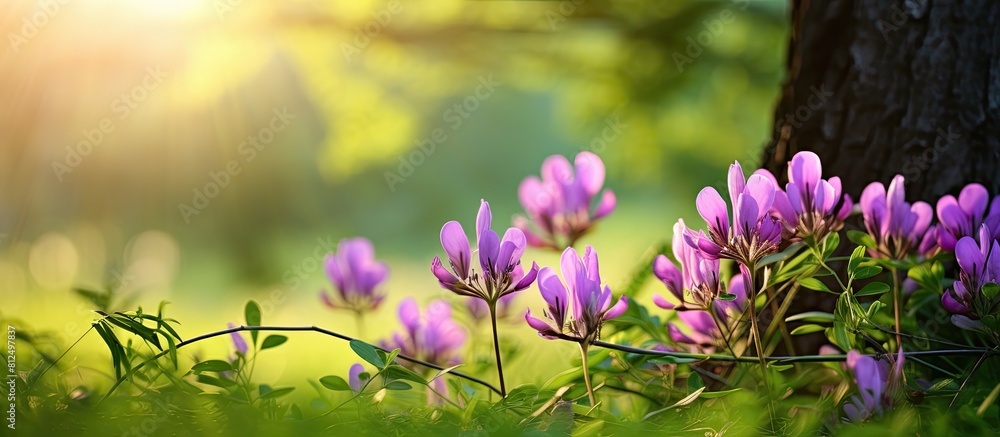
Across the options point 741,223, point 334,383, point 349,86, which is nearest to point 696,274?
point 741,223

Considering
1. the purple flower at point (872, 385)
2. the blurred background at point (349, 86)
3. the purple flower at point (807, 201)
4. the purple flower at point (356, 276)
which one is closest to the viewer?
the purple flower at point (872, 385)

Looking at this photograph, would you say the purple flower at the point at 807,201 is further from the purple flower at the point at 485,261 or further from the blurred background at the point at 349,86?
the blurred background at the point at 349,86

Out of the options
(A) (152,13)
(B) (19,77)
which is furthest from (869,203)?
(A) (152,13)

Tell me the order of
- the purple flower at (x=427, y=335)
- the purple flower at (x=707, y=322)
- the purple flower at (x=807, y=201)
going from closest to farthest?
1. the purple flower at (x=807, y=201)
2. the purple flower at (x=707, y=322)
3. the purple flower at (x=427, y=335)

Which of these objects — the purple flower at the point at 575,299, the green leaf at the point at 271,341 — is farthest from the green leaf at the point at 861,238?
the green leaf at the point at 271,341

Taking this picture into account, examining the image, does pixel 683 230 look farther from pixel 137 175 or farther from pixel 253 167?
pixel 253 167
